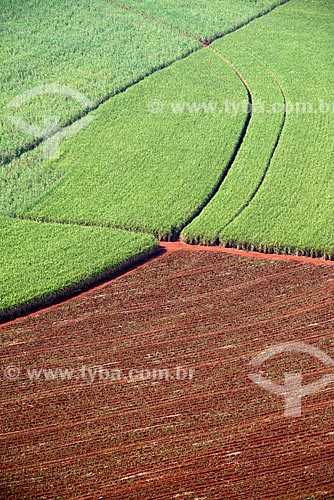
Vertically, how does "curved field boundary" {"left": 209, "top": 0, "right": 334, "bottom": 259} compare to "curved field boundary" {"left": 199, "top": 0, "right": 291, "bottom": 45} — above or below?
below

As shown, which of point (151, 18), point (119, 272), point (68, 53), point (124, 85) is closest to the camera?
point (119, 272)

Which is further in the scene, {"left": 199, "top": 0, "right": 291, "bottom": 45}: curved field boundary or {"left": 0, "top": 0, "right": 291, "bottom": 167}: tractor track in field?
{"left": 199, "top": 0, "right": 291, "bottom": 45}: curved field boundary

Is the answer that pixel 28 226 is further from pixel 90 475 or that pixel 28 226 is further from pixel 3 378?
pixel 90 475

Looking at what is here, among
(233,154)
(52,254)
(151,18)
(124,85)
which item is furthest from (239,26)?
(52,254)

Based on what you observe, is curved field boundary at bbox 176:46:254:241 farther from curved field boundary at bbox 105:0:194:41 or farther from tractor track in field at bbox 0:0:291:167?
curved field boundary at bbox 105:0:194:41

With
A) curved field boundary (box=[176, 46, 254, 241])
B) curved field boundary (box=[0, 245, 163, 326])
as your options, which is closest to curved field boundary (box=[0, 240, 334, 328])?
curved field boundary (box=[0, 245, 163, 326])

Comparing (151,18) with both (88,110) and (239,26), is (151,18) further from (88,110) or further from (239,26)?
(88,110)

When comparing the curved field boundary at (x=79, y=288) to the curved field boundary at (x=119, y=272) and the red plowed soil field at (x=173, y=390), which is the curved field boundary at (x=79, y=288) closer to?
the curved field boundary at (x=119, y=272)
